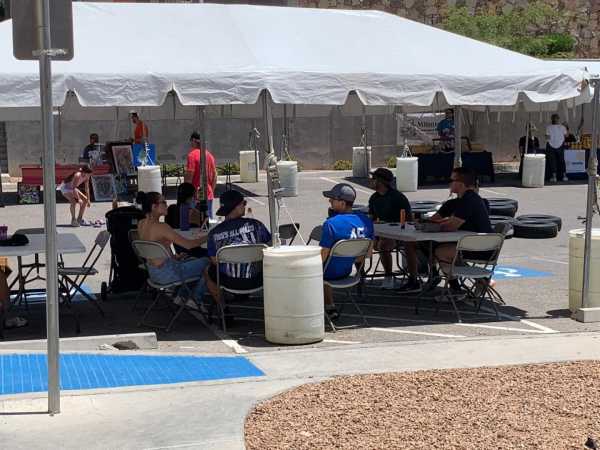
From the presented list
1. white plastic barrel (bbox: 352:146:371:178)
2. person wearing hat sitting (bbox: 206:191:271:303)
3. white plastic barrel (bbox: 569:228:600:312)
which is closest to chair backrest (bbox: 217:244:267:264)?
person wearing hat sitting (bbox: 206:191:271:303)

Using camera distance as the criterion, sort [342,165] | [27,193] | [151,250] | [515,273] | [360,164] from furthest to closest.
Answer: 1. [342,165]
2. [360,164]
3. [27,193]
4. [515,273]
5. [151,250]

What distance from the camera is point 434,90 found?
9977mm

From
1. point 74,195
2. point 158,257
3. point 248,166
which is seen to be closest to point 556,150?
point 248,166

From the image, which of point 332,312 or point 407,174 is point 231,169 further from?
point 332,312

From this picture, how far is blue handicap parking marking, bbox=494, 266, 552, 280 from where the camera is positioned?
43.2ft

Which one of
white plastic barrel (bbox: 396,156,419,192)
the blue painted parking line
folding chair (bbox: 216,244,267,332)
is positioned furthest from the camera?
white plastic barrel (bbox: 396,156,419,192)

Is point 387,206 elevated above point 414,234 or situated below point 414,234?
above

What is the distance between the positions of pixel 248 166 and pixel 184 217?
51.2ft

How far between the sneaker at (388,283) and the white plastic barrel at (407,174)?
13.3 meters

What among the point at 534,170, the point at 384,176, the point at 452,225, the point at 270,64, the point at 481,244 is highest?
the point at 270,64

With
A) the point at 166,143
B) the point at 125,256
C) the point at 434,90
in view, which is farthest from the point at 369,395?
the point at 166,143

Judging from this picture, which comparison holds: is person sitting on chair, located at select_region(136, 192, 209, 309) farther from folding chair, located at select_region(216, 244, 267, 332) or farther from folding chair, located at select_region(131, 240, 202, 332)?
folding chair, located at select_region(216, 244, 267, 332)

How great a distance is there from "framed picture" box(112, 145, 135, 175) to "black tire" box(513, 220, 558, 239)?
11.7 meters

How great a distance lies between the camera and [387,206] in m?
11.8
